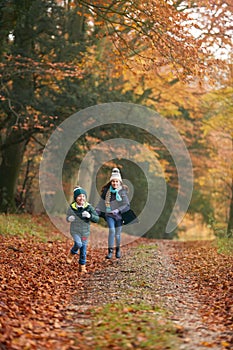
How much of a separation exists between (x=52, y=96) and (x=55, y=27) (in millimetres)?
2661

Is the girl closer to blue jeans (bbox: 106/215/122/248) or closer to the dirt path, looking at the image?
blue jeans (bbox: 106/215/122/248)

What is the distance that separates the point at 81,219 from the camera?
11133 millimetres

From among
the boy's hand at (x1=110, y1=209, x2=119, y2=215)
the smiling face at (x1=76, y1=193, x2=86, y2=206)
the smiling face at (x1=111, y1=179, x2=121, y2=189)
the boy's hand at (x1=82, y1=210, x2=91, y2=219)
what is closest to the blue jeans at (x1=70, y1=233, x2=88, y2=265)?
the boy's hand at (x1=82, y1=210, x2=91, y2=219)

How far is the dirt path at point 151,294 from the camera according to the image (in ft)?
20.0

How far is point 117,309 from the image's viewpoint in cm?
701

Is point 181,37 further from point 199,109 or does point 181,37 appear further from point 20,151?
point 199,109

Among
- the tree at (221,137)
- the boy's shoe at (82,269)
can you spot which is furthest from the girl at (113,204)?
the tree at (221,137)

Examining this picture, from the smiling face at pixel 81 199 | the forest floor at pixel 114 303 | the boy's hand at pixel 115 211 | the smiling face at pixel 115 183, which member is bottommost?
the forest floor at pixel 114 303

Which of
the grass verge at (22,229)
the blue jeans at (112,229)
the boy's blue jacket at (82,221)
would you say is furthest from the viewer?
Answer: the grass verge at (22,229)

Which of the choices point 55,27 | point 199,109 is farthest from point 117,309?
point 199,109

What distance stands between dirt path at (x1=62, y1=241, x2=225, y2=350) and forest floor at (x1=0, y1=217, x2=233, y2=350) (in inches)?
0.5

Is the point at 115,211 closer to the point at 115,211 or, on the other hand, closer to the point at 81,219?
the point at 115,211

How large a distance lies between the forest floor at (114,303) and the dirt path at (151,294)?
12mm

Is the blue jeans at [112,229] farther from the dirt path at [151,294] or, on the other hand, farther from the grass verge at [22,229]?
the grass verge at [22,229]
